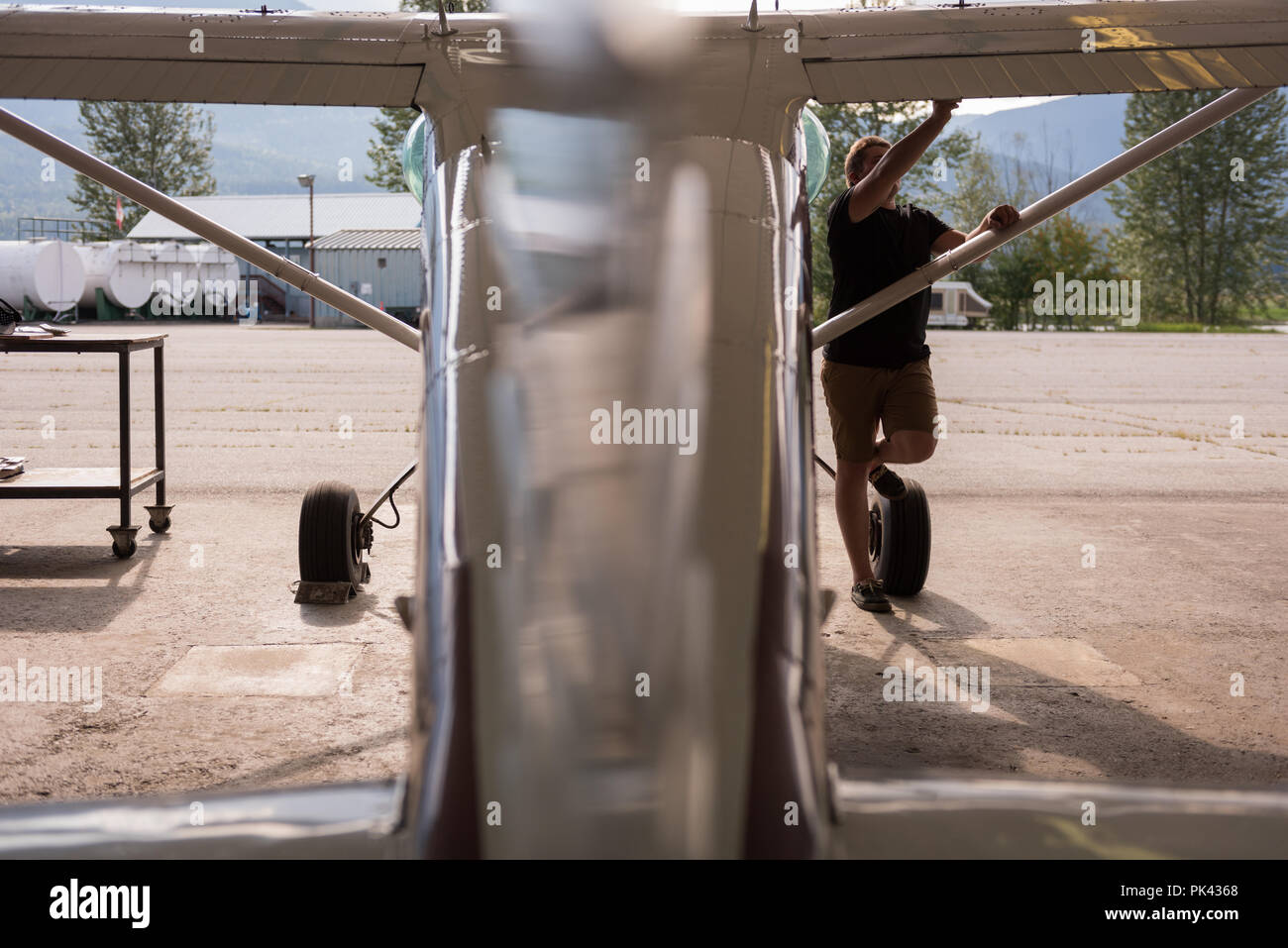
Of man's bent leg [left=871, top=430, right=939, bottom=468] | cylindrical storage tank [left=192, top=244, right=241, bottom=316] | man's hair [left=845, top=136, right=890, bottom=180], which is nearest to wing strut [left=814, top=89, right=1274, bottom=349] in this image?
man's bent leg [left=871, top=430, right=939, bottom=468]

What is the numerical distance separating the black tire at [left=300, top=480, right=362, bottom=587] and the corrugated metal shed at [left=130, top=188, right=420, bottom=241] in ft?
162

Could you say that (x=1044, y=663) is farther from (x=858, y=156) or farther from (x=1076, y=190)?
(x=858, y=156)

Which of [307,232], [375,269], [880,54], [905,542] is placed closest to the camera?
[880,54]

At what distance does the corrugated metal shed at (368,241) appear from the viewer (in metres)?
47.8

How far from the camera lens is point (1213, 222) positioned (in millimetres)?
63500

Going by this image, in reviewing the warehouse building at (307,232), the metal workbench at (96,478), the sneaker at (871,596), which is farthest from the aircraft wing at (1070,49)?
the warehouse building at (307,232)

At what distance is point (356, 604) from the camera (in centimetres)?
562

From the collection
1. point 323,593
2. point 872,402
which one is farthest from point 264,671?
point 872,402

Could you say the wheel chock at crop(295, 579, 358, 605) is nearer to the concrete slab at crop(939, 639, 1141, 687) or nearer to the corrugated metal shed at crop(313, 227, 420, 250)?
the concrete slab at crop(939, 639, 1141, 687)

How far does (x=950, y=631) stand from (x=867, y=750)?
162cm

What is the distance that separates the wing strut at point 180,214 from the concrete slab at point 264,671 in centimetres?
141

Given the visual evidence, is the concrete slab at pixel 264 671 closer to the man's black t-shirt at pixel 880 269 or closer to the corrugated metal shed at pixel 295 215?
the man's black t-shirt at pixel 880 269

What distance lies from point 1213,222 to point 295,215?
2021 inches

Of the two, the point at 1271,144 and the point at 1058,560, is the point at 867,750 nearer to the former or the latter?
the point at 1058,560
